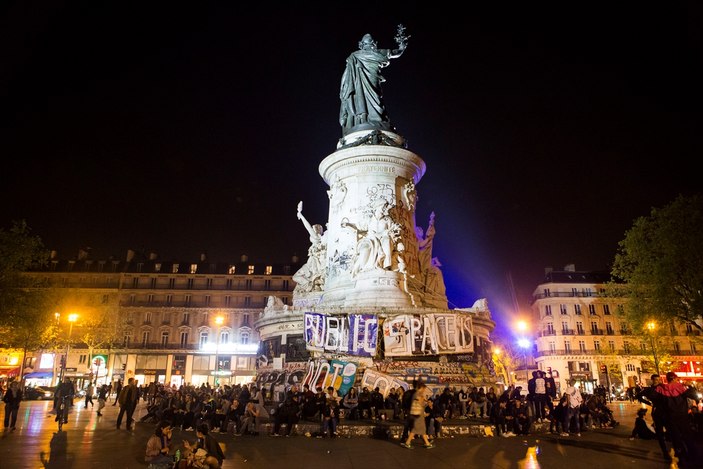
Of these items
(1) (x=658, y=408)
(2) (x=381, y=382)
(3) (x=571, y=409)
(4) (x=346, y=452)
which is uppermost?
(2) (x=381, y=382)

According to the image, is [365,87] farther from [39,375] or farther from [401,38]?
[39,375]

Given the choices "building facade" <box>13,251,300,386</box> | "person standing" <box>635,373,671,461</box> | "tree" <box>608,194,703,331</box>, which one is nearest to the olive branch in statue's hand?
"tree" <box>608,194,703,331</box>

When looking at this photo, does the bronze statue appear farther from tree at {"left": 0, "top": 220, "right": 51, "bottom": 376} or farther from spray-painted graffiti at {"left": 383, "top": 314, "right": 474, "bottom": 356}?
tree at {"left": 0, "top": 220, "right": 51, "bottom": 376}

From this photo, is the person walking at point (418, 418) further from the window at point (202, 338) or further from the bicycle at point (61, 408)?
the window at point (202, 338)

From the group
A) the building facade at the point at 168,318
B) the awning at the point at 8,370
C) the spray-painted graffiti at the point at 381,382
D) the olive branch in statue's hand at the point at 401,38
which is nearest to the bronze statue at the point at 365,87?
the olive branch in statue's hand at the point at 401,38

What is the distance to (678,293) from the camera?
2848 centimetres

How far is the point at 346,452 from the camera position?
12.0 metres

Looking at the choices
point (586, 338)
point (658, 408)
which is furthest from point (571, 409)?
point (586, 338)

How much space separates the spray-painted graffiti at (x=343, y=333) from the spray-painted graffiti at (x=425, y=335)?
0.67 m

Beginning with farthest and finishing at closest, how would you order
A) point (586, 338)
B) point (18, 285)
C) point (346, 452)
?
point (586, 338) < point (18, 285) < point (346, 452)

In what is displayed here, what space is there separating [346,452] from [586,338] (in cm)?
Answer: 6213

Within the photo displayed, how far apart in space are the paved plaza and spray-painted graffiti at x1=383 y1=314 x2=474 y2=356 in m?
6.04

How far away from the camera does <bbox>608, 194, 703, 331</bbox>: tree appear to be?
2752 centimetres

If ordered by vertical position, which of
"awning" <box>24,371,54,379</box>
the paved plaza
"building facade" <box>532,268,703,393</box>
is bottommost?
the paved plaza
